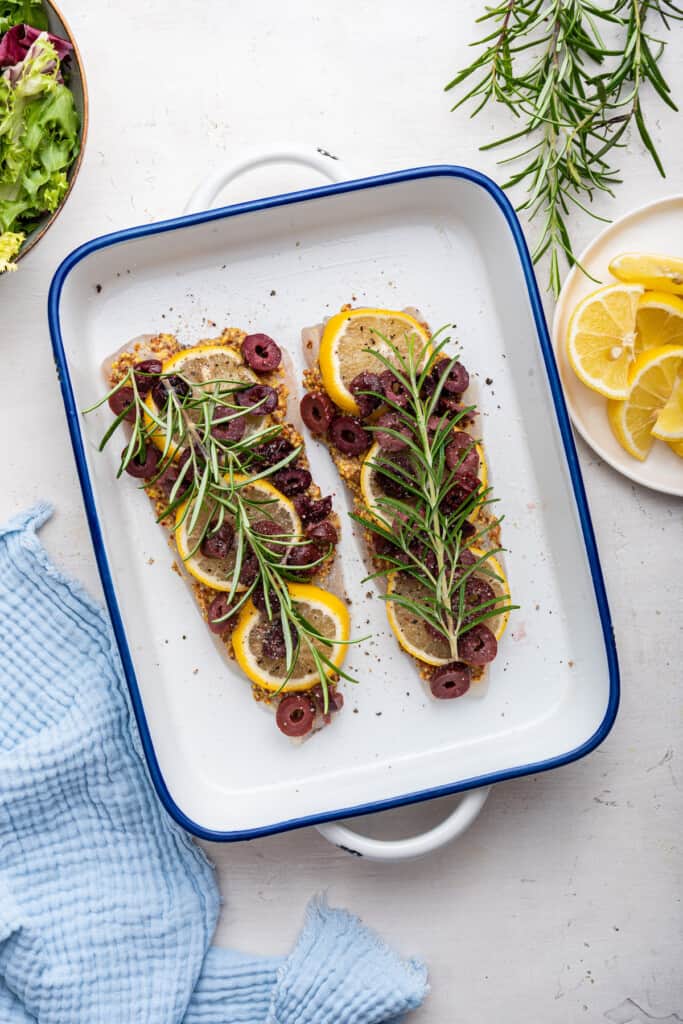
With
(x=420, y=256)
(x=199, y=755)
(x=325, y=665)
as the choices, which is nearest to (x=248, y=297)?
(x=420, y=256)

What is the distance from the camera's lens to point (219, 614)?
167 cm

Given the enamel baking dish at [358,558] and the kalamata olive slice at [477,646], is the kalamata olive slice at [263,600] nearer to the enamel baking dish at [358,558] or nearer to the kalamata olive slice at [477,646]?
the enamel baking dish at [358,558]

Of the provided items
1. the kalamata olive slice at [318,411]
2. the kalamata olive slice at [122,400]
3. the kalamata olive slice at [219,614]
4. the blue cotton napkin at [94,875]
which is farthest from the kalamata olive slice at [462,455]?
the blue cotton napkin at [94,875]

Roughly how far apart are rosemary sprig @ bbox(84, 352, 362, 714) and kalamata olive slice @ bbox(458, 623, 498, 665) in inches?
8.6

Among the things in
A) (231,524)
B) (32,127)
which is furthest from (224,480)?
(32,127)

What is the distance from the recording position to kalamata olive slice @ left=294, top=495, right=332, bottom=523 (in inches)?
65.7

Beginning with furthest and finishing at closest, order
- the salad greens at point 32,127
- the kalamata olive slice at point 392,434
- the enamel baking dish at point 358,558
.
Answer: the enamel baking dish at point 358,558 < the kalamata olive slice at point 392,434 < the salad greens at point 32,127

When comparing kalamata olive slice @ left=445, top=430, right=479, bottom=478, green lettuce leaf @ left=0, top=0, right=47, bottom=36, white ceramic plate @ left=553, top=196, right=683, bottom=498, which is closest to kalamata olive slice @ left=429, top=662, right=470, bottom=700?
kalamata olive slice @ left=445, top=430, right=479, bottom=478

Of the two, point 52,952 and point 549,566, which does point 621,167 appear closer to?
point 549,566

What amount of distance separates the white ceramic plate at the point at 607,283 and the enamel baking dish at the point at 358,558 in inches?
3.1

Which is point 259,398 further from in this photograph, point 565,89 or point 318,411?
point 565,89

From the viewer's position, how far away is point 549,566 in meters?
1.74

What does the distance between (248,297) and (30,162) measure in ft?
1.49

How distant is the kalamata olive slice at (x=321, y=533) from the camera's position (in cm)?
166
